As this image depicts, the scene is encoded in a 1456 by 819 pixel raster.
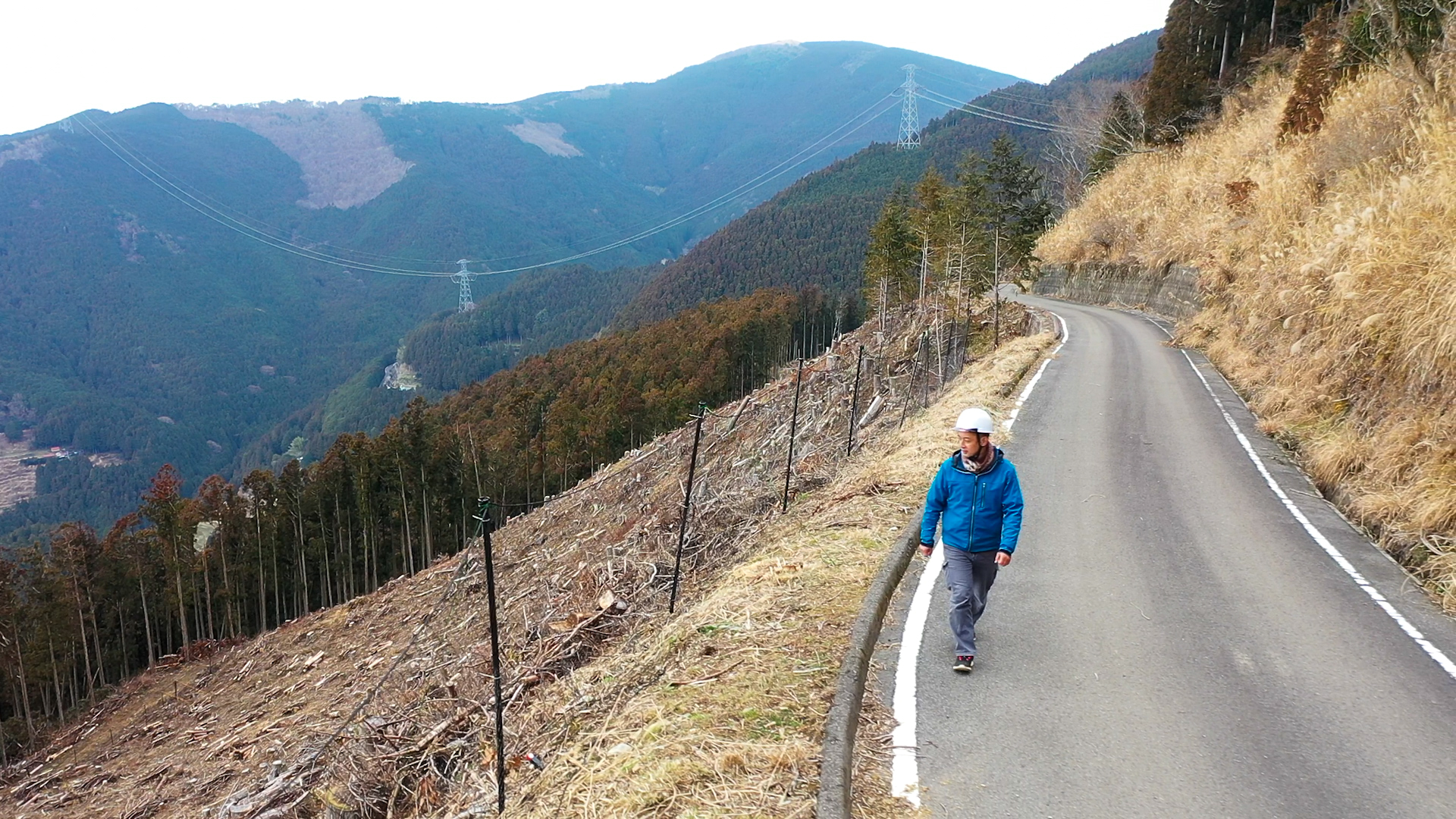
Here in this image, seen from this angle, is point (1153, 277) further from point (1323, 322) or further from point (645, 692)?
point (645, 692)

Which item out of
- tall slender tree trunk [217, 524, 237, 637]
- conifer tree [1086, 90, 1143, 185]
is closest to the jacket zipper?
conifer tree [1086, 90, 1143, 185]

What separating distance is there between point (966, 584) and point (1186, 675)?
1584 mm

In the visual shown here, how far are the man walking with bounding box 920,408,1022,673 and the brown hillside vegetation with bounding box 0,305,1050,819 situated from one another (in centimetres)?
87

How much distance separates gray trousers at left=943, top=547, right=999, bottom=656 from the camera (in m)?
4.95

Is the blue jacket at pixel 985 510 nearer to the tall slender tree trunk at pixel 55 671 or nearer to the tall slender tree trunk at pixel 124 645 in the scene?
the tall slender tree trunk at pixel 55 671

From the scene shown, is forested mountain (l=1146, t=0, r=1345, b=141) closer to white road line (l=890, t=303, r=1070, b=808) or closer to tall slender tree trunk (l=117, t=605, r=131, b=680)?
white road line (l=890, t=303, r=1070, b=808)

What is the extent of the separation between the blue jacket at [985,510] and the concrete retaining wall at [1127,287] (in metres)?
21.2

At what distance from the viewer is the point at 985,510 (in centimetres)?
487

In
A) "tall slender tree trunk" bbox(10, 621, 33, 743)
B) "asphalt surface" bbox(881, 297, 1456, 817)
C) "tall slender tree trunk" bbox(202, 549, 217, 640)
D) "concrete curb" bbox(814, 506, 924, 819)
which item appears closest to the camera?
"concrete curb" bbox(814, 506, 924, 819)

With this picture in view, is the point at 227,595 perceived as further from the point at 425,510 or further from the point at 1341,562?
the point at 1341,562

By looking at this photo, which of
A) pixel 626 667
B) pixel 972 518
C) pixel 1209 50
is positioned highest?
pixel 1209 50

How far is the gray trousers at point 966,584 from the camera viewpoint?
495 cm

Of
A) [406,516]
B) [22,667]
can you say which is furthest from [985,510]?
[406,516]

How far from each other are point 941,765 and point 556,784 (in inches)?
87.4
